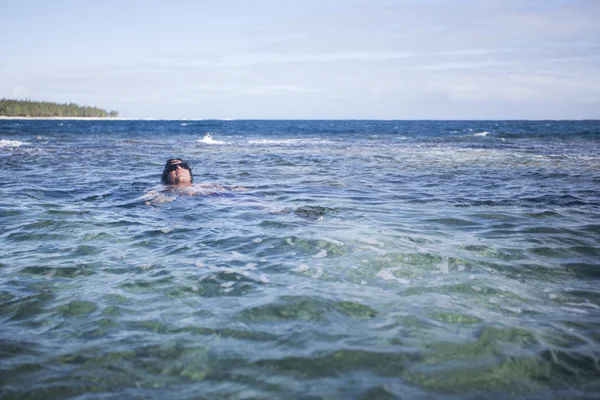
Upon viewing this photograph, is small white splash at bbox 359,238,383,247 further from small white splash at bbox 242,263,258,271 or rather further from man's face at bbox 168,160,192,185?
man's face at bbox 168,160,192,185

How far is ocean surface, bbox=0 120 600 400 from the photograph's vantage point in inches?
115

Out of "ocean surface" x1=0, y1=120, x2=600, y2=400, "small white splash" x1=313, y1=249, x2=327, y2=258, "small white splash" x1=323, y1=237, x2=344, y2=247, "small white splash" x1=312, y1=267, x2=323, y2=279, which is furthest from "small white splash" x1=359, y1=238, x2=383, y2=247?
"small white splash" x1=312, y1=267, x2=323, y2=279

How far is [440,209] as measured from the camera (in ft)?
27.4

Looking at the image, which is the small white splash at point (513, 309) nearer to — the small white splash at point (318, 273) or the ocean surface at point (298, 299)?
the ocean surface at point (298, 299)

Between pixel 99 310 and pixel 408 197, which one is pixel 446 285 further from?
pixel 408 197

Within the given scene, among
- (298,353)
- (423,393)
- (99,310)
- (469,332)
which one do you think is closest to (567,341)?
(469,332)

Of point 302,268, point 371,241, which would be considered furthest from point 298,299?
point 371,241

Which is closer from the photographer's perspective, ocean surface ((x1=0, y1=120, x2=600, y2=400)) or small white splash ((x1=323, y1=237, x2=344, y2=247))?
ocean surface ((x1=0, y1=120, x2=600, y2=400))

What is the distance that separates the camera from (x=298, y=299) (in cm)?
409

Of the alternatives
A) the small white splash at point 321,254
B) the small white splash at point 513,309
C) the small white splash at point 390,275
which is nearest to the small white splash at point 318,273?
the small white splash at point 321,254

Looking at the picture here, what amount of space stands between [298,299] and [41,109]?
362 feet

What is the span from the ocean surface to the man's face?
144 centimetres

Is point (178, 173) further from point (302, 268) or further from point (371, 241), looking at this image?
point (302, 268)

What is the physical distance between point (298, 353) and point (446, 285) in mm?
2048
